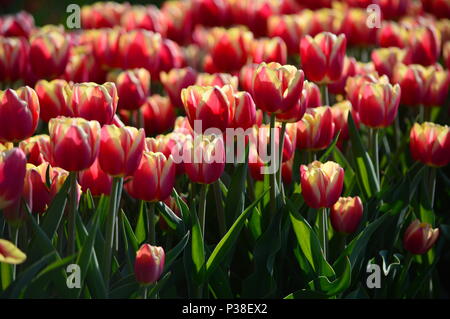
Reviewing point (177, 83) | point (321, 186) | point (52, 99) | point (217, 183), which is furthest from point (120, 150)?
point (177, 83)

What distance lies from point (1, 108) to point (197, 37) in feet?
6.74

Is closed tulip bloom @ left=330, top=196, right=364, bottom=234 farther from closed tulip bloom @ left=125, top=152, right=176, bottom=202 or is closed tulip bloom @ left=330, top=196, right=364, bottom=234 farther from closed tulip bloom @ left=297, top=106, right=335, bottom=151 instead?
closed tulip bloom @ left=125, top=152, right=176, bottom=202

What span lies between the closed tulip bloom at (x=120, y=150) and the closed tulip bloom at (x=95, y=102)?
0.16 m

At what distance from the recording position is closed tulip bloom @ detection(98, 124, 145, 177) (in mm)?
1417

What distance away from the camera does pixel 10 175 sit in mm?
1316

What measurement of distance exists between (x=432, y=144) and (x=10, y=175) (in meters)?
1.06

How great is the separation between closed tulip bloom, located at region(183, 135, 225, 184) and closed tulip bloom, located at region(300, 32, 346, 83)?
58 cm

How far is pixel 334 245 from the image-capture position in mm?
1877

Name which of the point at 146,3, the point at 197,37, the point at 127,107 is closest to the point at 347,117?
the point at 127,107

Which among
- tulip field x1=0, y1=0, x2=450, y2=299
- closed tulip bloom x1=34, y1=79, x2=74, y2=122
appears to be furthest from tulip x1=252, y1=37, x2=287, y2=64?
closed tulip bloom x1=34, y1=79, x2=74, y2=122

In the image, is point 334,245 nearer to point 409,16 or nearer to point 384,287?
point 384,287

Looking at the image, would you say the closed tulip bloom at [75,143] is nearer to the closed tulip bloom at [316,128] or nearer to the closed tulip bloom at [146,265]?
the closed tulip bloom at [146,265]

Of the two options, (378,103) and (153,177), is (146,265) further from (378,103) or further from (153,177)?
(378,103)

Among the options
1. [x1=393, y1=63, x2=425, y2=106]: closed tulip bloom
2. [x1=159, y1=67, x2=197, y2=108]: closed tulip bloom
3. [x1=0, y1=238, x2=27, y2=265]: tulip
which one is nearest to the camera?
[x1=0, y1=238, x2=27, y2=265]: tulip
